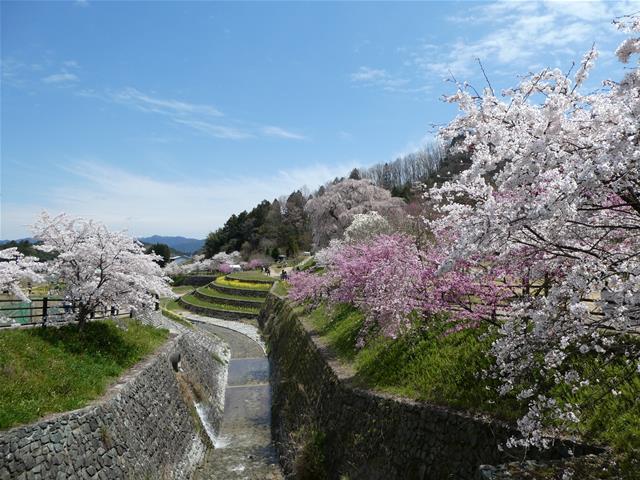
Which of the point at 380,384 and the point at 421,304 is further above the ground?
the point at 421,304

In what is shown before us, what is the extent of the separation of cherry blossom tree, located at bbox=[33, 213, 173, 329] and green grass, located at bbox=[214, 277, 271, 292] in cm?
3410

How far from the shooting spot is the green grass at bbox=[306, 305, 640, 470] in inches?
236

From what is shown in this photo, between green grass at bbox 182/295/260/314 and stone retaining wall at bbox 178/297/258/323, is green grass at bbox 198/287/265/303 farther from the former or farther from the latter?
stone retaining wall at bbox 178/297/258/323

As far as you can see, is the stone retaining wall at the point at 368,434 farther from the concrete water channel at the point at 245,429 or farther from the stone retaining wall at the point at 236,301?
the stone retaining wall at the point at 236,301

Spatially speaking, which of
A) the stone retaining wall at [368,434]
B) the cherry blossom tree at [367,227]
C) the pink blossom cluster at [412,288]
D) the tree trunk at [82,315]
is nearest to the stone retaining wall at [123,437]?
the tree trunk at [82,315]

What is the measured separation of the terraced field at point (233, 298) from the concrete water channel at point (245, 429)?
13.8 m

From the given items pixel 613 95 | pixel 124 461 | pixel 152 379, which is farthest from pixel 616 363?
pixel 152 379

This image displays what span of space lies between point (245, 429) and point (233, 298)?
31.2m

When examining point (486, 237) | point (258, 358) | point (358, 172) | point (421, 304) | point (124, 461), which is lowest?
point (258, 358)

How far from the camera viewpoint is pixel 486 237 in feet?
13.4

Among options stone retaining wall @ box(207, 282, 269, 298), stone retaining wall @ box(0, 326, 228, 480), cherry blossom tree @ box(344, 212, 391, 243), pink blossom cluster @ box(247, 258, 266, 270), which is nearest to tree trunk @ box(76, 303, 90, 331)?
stone retaining wall @ box(0, 326, 228, 480)

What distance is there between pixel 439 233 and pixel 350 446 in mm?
5690

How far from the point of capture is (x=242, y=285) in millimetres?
51656

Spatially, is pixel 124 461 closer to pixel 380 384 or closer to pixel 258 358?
pixel 380 384
